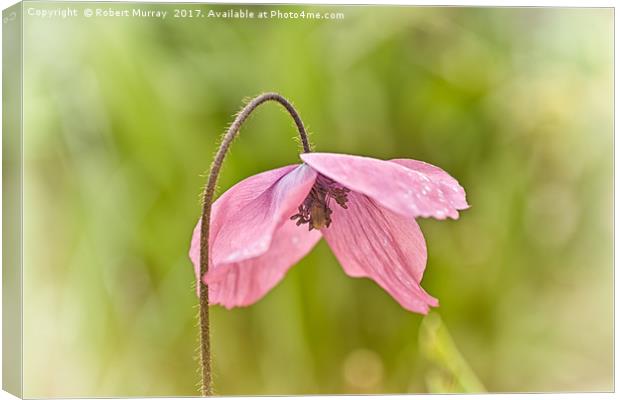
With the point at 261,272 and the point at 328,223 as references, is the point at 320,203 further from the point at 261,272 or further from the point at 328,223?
the point at 261,272

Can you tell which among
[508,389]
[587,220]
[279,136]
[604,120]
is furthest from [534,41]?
[508,389]

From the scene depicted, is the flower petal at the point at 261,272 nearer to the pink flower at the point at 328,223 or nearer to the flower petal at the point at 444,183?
the pink flower at the point at 328,223

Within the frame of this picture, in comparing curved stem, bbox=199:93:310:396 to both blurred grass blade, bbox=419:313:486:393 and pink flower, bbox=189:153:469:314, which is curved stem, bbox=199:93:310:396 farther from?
blurred grass blade, bbox=419:313:486:393

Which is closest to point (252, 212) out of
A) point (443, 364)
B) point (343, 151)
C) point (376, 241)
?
point (376, 241)

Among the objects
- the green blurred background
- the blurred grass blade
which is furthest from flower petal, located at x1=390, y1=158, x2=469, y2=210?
the green blurred background

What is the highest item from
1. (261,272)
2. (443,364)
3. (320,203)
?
(320,203)

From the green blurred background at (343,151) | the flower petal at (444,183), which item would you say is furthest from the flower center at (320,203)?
the green blurred background at (343,151)
